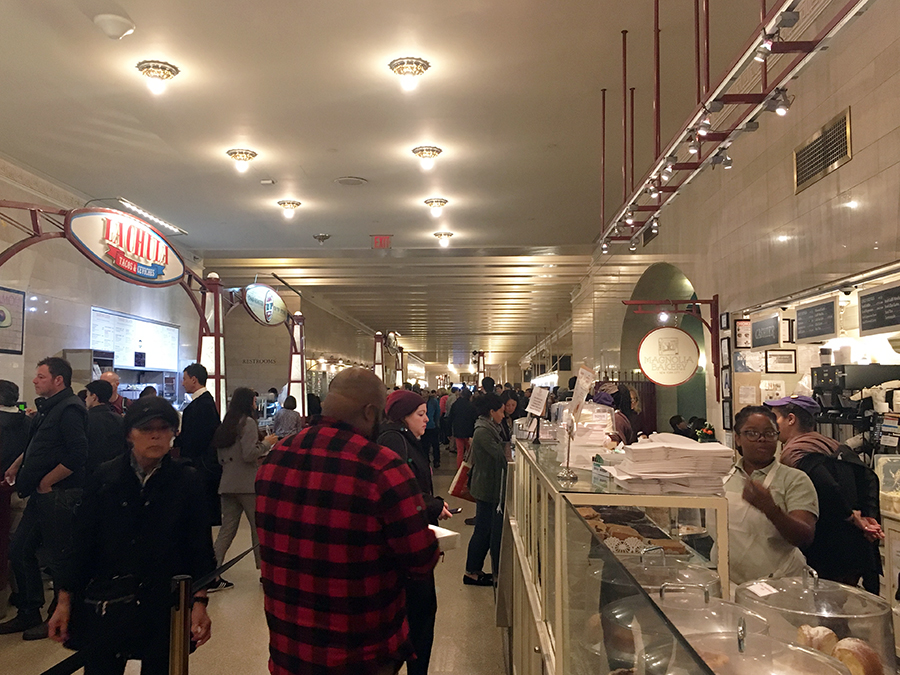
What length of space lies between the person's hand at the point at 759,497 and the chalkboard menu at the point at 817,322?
298 centimetres

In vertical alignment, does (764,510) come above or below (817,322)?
below

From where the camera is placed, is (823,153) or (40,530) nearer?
→ (823,153)

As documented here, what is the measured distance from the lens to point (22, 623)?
452 cm

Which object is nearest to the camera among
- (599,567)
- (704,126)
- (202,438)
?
(599,567)

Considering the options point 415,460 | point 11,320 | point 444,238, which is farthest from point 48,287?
point 415,460

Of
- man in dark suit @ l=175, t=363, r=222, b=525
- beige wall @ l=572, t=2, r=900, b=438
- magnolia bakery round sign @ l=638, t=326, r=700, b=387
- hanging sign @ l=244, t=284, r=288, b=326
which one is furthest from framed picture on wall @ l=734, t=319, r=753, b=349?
hanging sign @ l=244, t=284, r=288, b=326

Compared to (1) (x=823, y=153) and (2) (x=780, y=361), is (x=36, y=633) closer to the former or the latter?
(1) (x=823, y=153)

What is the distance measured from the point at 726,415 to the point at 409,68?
4084mm

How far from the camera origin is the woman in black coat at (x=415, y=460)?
3.17 metres

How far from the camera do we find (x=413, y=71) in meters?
5.33

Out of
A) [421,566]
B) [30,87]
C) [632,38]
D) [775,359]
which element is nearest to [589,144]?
[632,38]

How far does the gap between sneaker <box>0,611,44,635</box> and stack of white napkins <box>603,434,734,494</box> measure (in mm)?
4297

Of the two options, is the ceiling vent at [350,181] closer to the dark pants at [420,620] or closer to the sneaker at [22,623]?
the sneaker at [22,623]

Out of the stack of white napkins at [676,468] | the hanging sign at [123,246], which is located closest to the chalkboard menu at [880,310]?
the stack of white napkins at [676,468]
